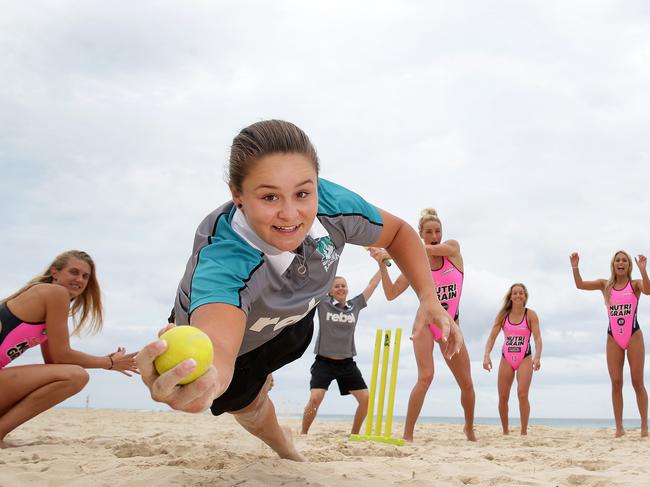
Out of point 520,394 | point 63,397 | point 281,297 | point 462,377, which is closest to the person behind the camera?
point 281,297

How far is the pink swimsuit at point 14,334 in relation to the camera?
5.03m

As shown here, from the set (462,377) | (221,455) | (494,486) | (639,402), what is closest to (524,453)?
(462,377)

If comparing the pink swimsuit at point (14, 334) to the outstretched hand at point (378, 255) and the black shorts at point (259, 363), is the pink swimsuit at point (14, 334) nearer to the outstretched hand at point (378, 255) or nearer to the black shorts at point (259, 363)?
the black shorts at point (259, 363)

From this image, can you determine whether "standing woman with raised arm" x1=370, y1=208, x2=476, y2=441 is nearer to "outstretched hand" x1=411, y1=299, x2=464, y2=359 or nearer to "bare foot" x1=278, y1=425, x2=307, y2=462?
"bare foot" x1=278, y1=425, x2=307, y2=462

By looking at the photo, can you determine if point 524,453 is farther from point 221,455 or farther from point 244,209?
point 244,209

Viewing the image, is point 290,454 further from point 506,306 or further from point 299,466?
point 506,306

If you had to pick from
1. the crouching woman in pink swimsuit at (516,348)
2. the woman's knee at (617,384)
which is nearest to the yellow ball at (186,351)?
the crouching woman in pink swimsuit at (516,348)

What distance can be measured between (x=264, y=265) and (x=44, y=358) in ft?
12.1

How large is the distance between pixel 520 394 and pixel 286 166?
720 centimetres

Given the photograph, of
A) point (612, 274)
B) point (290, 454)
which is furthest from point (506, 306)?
point (290, 454)

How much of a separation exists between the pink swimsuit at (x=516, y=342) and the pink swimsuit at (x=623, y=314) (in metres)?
1.18

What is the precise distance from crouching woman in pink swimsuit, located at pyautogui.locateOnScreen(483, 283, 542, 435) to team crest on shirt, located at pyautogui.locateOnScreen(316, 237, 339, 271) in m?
6.08

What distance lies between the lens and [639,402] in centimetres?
766

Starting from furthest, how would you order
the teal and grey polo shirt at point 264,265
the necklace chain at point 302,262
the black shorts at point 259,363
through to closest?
the black shorts at point 259,363, the necklace chain at point 302,262, the teal and grey polo shirt at point 264,265
